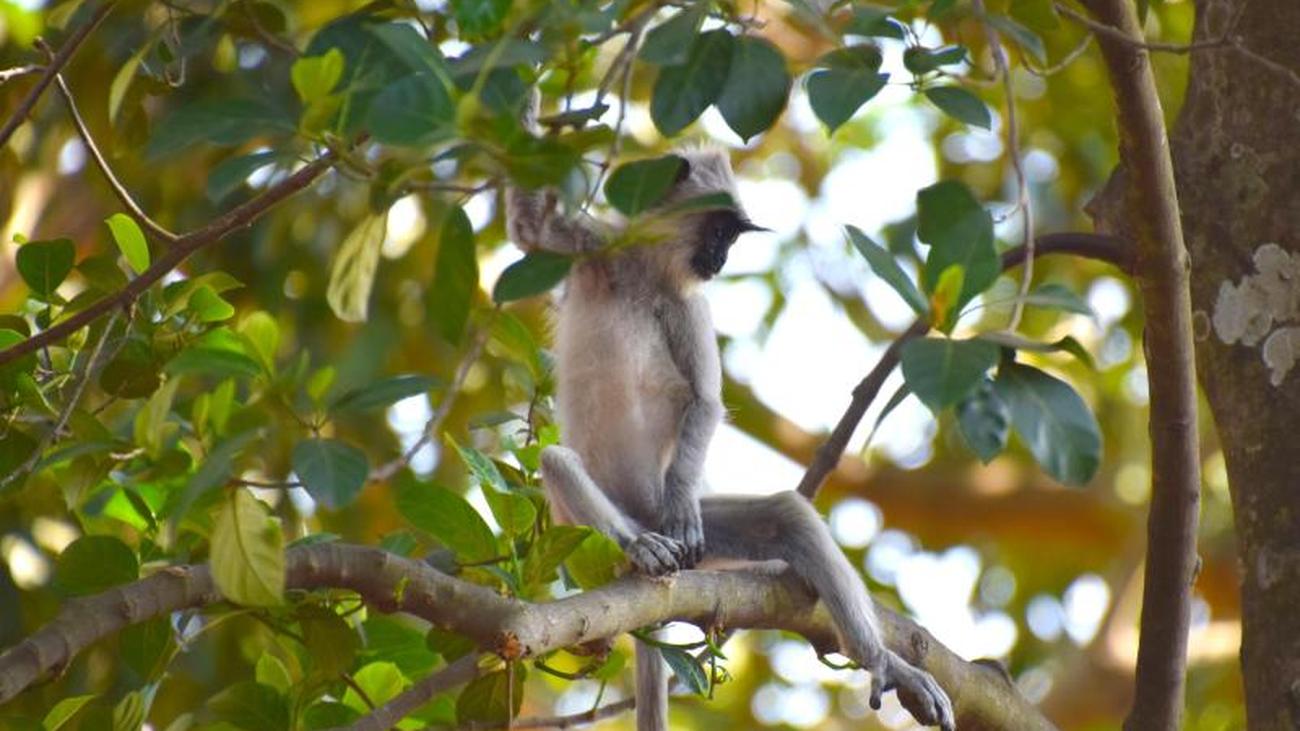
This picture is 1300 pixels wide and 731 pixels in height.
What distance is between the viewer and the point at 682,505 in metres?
4.21

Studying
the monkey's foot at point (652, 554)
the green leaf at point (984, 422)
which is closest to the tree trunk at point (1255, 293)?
the monkey's foot at point (652, 554)

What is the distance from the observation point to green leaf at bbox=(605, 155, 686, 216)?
2.19 meters

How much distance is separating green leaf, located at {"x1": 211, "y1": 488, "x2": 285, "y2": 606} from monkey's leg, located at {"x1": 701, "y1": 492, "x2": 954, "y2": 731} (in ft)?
5.34

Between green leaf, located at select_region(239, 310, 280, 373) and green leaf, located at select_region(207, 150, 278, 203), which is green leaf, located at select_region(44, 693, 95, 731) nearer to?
green leaf, located at select_region(239, 310, 280, 373)

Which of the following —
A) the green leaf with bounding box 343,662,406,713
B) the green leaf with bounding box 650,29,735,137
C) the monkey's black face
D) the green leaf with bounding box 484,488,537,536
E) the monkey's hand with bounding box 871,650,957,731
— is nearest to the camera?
the green leaf with bounding box 650,29,735,137

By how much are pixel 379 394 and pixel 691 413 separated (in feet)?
7.07

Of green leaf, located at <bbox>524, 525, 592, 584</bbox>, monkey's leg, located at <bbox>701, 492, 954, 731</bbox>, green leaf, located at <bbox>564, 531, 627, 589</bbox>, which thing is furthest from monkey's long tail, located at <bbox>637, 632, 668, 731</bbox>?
green leaf, located at <bbox>524, 525, 592, 584</bbox>

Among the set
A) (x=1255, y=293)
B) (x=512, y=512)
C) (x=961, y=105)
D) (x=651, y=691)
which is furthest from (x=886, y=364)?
(x=961, y=105)

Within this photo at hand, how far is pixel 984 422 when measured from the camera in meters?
2.10

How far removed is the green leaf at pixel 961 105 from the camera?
8.48 feet

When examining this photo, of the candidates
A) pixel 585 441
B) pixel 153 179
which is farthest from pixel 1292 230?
pixel 153 179

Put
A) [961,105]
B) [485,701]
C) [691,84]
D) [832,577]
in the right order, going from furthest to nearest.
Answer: [832,577] < [485,701] < [961,105] < [691,84]

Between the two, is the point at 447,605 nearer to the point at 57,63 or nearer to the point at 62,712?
the point at 62,712

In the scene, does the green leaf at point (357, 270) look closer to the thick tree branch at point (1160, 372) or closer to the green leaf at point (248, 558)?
the green leaf at point (248, 558)
